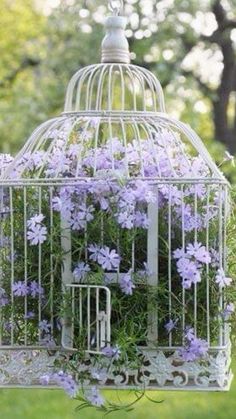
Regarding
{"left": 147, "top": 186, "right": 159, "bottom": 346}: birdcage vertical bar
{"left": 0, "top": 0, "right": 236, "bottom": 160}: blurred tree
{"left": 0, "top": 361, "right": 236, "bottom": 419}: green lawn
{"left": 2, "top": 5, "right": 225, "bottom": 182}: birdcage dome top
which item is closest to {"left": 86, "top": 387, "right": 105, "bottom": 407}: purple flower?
{"left": 147, "top": 186, "right": 159, "bottom": 346}: birdcage vertical bar

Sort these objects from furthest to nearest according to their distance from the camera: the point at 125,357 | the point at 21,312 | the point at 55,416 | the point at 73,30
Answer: the point at 73,30 → the point at 55,416 → the point at 21,312 → the point at 125,357

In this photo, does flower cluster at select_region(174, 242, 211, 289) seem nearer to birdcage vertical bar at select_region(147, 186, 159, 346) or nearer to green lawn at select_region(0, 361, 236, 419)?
birdcage vertical bar at select_region(147, 186, 159, 346)

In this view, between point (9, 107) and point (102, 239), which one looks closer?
point (102, 239)

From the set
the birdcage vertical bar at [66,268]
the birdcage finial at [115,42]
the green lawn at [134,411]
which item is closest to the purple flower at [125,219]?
the birdcage vertical bar at [66,268]

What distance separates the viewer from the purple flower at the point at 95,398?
→ 5.29 ft

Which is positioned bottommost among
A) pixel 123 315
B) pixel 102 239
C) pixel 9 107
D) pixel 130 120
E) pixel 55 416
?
pixel 55 416

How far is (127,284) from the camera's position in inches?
64.2

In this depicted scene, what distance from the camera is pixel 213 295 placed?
1.71 metres

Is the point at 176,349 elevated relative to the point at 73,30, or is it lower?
lower

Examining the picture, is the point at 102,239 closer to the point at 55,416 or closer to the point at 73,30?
the point at 55,416

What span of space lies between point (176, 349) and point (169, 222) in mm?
224

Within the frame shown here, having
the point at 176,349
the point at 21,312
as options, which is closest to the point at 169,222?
the point at 176,349

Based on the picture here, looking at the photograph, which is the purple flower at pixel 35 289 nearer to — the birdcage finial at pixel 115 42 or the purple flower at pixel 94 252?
the purple flower at pixel 94 252

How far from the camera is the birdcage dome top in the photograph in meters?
1.74
